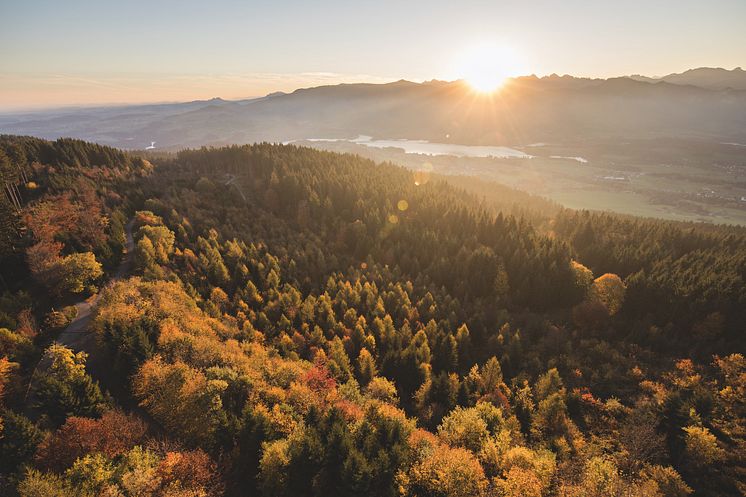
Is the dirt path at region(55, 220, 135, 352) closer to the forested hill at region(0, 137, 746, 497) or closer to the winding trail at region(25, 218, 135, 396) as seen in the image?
the winding trail at region(25, 218, 135, 396)

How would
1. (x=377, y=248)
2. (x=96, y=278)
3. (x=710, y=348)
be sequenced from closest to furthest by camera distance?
1. (x=96, y=278)
2. (x=710, y=348)
3. (x=377, y=248)

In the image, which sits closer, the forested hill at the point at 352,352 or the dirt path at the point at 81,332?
the forested hill at the point at 352,352

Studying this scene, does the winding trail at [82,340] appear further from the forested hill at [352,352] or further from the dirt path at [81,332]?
the forested hill at [352,352]

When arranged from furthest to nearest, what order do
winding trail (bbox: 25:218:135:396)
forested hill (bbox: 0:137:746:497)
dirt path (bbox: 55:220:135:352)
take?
dirt path (bbox: 55:220:135:352), winding trail (bbox: 25:218:135:396), forested hill (bbox: 0:137:746:497)

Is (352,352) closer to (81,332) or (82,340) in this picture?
(82,340)

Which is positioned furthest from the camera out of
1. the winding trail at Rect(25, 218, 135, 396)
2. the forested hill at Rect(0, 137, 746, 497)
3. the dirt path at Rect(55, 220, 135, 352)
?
the dirt path at Rect(55, 220, 135, 352)

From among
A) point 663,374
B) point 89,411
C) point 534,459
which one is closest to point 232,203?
point 89,411

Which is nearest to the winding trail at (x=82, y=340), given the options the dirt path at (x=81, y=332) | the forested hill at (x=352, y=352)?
the dirt path at (x=81, y=332)

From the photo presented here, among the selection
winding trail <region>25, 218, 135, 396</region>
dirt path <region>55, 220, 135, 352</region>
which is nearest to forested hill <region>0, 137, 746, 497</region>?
winding trail <region>25, 218, 135, 396</region>

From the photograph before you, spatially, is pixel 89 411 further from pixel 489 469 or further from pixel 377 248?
pixel 377 248
